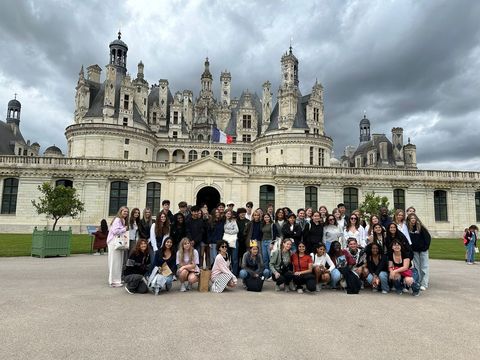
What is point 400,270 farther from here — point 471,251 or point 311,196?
Answer: point 311,196

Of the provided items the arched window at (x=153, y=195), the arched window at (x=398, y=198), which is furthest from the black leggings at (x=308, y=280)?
the arched window at (x=398, y=198)

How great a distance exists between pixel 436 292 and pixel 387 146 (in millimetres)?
54732

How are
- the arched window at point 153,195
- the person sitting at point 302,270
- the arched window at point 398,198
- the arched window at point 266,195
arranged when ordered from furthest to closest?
the arched window at point 398,198, the arched window at point 266,195, the arched window at point 153,195, the person sitting at point 302,270

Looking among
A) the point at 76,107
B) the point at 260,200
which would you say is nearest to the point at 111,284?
the point at 260,200

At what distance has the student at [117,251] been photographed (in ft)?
29.2

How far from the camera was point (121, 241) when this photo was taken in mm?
9039

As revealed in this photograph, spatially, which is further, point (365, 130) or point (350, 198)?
point (365, 130)

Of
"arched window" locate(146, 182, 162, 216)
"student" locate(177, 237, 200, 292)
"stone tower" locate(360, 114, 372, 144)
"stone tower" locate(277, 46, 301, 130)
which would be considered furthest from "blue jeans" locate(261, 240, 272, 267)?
"stone tower" locate(360, 114, 372, 144)

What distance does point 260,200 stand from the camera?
34.1 metres

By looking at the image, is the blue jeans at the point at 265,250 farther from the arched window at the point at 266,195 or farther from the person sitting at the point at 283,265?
the arched window at the point at 266,195

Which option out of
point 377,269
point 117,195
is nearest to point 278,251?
point 377,269

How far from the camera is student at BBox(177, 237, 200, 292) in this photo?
8305mm

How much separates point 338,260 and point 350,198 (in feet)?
91.0

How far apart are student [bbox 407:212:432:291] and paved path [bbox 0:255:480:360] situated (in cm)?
53
